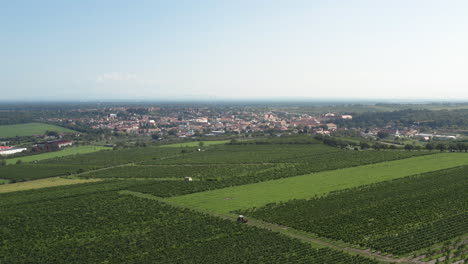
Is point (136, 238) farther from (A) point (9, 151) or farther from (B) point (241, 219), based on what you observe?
(A) point (9, 151)

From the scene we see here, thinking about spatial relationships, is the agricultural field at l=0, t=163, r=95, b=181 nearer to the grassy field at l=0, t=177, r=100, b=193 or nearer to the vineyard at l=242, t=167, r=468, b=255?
the grassy field at l=0, t=177, r=100, b=193

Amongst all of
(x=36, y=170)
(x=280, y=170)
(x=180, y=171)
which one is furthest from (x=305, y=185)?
(x=36, y=170)

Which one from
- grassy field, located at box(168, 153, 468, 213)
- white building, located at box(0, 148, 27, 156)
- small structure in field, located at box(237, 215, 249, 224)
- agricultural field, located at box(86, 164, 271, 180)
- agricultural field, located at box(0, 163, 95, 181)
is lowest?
white building, located at box(0, 148, 27, 156)

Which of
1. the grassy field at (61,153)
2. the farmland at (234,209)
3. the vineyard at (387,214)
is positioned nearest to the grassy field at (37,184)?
the farmland at (234,209)

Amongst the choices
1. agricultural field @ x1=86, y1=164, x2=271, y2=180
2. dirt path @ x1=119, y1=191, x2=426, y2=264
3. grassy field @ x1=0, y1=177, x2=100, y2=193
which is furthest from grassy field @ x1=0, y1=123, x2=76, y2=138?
dirt path @ x1=119, y1=191, x2=426, y2=264

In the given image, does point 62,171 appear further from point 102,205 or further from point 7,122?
point 7,122

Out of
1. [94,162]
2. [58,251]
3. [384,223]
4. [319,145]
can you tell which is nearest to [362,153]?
[319,145]
